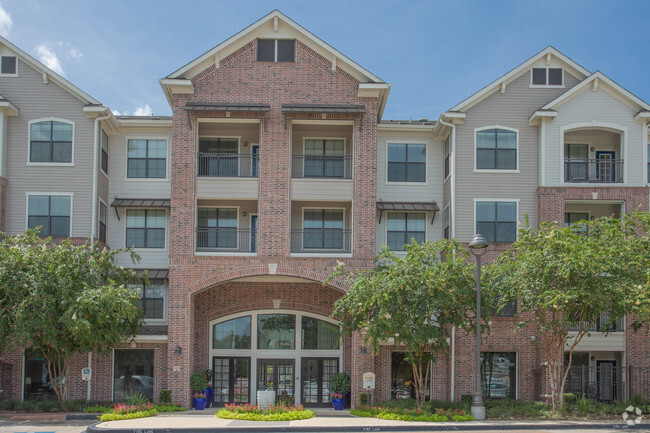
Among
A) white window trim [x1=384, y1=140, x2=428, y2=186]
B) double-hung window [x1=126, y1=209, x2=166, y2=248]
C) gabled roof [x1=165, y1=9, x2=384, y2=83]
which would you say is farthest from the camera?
white window trim [x1=384, y1=140, x2=428, y2=186]

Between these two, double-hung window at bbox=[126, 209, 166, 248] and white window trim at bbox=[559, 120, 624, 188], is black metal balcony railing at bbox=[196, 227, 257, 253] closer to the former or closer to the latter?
double-hung window at bbox=[126, 209, 166, 248]

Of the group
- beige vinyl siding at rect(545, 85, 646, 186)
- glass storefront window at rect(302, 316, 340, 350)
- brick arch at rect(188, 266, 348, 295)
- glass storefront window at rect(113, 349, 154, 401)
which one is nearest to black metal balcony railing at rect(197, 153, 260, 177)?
brick arch at rect(188, 266, 348, 295)

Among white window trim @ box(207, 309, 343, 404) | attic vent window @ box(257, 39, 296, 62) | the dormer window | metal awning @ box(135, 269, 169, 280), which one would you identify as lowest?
white window trim @ box(207, 309, 343, 404)

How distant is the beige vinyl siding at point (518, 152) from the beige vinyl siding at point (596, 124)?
0.62 m

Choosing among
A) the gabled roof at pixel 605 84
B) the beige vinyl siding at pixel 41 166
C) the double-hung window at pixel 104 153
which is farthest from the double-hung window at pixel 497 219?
the beige vinyl siding at pixel 41 166

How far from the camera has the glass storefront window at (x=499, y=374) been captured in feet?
92.0

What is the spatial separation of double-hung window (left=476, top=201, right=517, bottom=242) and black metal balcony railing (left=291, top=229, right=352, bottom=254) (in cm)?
538

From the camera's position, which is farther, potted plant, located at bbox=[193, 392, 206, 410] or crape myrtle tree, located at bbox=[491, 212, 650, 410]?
potted plant, located at bbox=[193, 392, 206, 410]

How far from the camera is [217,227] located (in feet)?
97.0

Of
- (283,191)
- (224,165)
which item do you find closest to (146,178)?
(224,165)

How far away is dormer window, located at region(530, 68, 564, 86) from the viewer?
2912 centimetres

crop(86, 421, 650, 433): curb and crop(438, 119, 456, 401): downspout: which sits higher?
crop(438, 119, 456, 401): downspout

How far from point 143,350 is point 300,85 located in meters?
12.5

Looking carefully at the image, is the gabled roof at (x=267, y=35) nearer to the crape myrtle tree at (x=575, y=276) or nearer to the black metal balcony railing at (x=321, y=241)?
the black metal balcony railing at (x=321, y=241)
